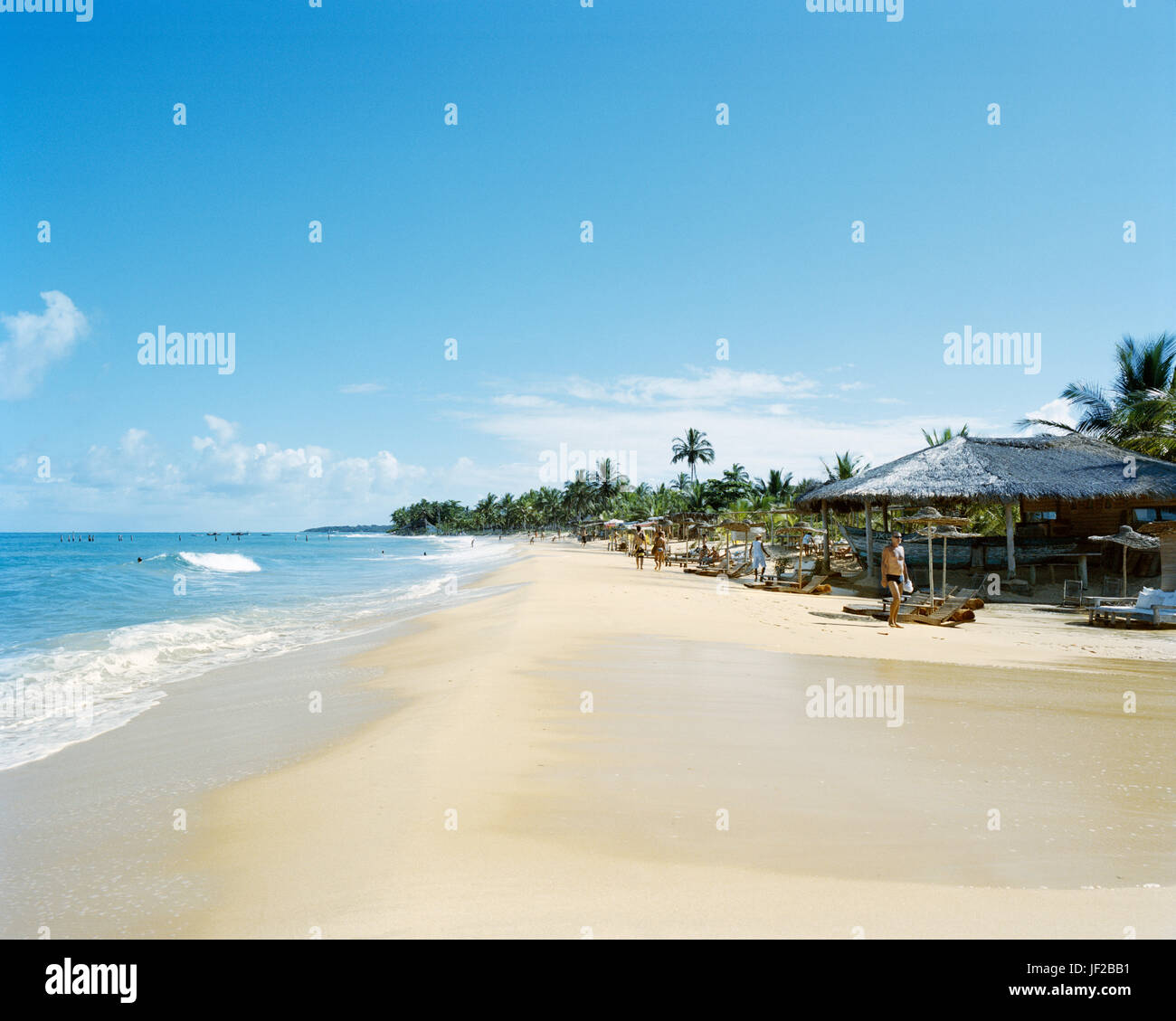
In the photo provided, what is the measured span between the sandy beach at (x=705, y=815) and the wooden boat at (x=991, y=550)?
1200 centimetres

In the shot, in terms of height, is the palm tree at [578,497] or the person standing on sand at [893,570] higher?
the palm tree at [578,497]

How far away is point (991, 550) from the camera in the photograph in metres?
19.7

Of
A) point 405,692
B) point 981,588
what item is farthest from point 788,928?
point 981,588

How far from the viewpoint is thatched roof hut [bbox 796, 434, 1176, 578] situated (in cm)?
1867

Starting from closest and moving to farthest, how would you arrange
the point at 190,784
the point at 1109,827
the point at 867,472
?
1. the point at 1109,827
2. the point at 190,784
3. the point at 867,472

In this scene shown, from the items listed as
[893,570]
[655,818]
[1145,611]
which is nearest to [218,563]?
[893,570]

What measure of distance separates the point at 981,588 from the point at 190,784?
19429 mm

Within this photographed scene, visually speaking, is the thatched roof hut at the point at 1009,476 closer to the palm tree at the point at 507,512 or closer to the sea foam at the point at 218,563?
the sea foam at the point at 218,563

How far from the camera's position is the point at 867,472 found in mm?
22500

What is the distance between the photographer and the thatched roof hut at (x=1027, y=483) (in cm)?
1867

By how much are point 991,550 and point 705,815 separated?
62.9 ft

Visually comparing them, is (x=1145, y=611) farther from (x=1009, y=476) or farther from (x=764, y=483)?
(x=764, y=483)

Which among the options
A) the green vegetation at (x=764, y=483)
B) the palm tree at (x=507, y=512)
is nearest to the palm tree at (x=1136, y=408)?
the green vegetation at (x=764, y=483)
